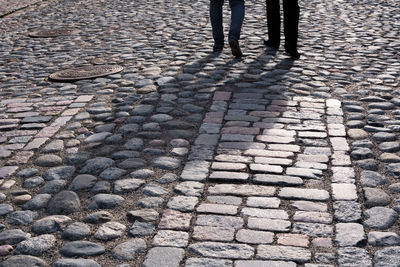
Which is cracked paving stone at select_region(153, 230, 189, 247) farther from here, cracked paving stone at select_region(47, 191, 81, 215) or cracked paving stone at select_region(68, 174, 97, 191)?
cracked paving stone at select_region(68, 174, 97, 191)

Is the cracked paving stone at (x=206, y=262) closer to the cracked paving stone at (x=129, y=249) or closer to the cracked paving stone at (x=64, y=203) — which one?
the cracked paving stone at (x=129, y=249)

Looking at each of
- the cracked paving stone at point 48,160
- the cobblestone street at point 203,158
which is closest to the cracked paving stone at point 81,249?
the cobblestone street at point 203,158

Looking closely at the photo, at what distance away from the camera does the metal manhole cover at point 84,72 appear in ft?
24.8

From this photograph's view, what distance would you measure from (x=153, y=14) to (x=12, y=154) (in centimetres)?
803

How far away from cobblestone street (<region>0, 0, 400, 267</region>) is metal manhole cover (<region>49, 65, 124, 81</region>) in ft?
0.44

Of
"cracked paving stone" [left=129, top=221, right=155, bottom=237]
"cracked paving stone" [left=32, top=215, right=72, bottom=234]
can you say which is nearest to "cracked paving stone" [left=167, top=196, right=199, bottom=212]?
"cracked paving stone" [left=129, top=221, right=155, bottom=237]

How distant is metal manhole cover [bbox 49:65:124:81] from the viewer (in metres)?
7.57

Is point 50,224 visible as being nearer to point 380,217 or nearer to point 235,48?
point 380,217

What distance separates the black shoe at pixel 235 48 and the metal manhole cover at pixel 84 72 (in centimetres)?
131

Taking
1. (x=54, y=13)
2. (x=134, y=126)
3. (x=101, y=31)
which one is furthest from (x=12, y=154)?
(x=54, y=13)

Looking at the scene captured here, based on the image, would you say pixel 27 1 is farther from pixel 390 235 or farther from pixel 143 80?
pixel 390 235

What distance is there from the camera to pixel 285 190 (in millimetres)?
4301

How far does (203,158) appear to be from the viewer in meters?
4.87

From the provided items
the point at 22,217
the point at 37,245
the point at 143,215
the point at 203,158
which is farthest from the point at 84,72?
the point at 37,245
